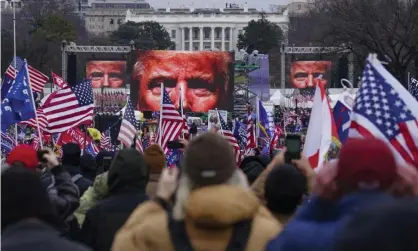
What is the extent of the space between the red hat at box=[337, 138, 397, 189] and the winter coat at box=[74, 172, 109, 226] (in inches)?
104

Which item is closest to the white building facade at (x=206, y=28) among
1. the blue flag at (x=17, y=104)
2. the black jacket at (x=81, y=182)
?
the blue flag at (x=17, y=104)

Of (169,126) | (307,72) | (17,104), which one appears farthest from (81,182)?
(307,72)

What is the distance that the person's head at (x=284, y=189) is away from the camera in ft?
14.6

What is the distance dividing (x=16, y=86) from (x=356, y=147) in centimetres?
1177

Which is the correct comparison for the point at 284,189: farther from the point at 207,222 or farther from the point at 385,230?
the point at 385,230

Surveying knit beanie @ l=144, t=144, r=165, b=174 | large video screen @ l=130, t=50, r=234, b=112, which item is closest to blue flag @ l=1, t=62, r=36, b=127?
knit beanie @ l=144, t=144, r=165, b=174

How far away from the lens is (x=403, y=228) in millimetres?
2717

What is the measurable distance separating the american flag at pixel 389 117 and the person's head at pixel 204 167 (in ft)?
7.46

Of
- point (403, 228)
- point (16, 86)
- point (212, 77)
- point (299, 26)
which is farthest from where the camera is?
point (299, 26)

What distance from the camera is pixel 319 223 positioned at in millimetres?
3494

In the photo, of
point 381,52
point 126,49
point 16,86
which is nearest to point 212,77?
point 126,49

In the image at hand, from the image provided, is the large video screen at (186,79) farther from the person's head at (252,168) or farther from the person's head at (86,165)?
the person's head at (252,168)

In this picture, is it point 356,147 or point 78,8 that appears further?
point 78,8

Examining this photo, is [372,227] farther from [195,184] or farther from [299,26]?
[299,26]
